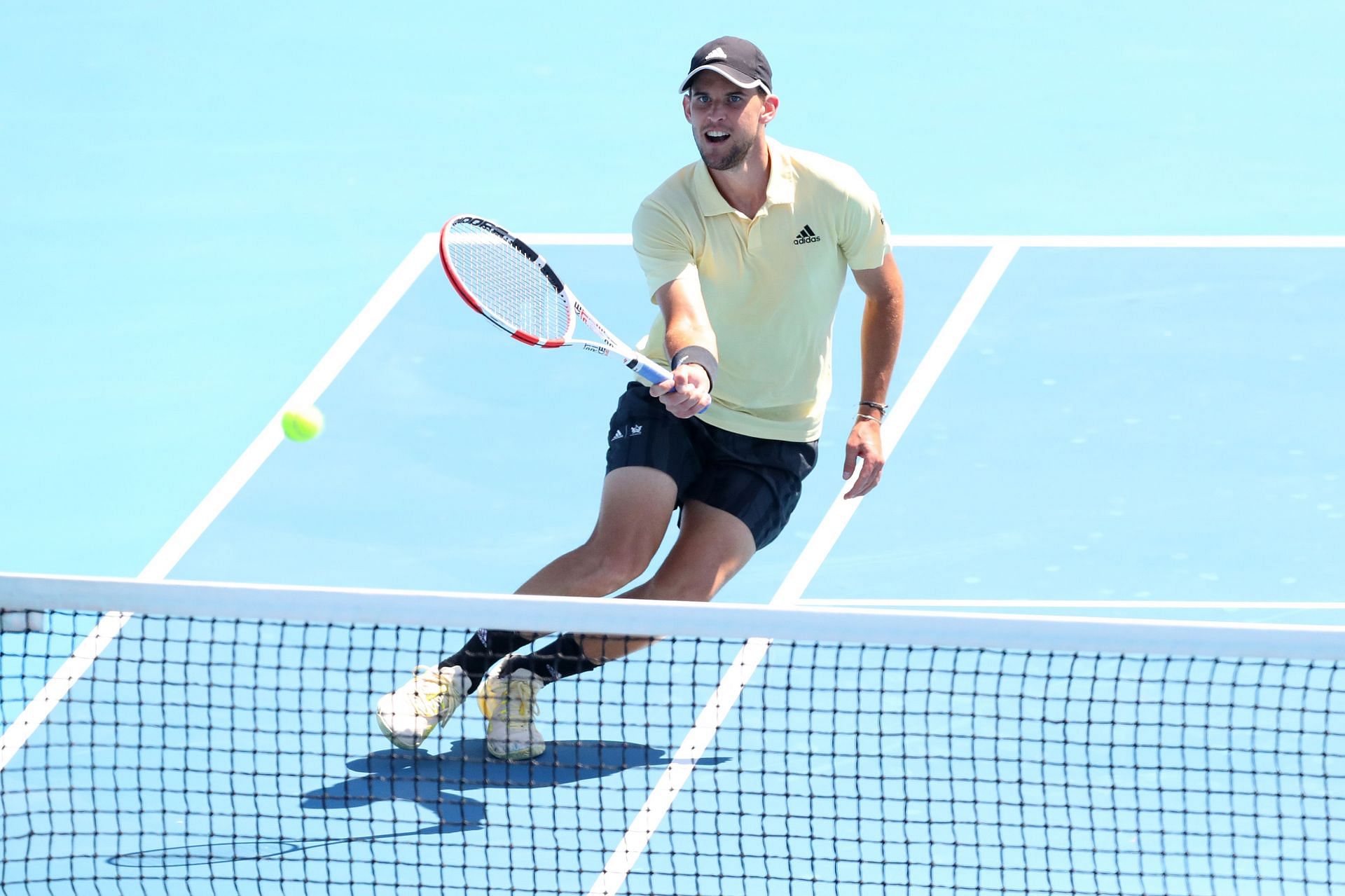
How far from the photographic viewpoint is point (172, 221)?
962 cm

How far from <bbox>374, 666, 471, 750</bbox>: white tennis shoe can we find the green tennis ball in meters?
2.46

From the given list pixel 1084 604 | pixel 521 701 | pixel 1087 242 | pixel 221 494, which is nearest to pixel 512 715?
pixel 521 701

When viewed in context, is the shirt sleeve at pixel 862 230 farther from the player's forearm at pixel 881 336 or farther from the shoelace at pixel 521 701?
the shoelace at pixel 521 701

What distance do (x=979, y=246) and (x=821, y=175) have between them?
3.71 meters

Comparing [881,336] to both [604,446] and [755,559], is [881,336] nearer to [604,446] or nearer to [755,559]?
[755,559]

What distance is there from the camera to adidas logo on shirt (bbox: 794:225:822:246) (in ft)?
16.6

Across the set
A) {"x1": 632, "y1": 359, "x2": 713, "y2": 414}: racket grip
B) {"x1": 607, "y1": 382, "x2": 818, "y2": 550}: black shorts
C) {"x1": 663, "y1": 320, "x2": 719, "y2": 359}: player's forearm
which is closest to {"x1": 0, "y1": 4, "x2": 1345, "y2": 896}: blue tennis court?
{"x1": 607, "y1": 382, "x2": 818, "y2": 550}: black shorts

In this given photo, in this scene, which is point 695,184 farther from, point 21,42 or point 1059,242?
point 21,42

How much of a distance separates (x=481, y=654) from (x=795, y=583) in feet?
4.81

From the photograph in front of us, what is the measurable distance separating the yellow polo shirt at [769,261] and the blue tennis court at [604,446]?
0.74m

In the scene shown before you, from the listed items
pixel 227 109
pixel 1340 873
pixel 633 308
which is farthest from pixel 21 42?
pixel 1340 873

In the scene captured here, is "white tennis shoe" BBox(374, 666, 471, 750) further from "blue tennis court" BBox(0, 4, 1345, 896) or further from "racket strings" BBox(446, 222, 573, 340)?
"racket strings" BBox(446, 222, 573, 340)

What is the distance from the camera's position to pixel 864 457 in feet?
16.8

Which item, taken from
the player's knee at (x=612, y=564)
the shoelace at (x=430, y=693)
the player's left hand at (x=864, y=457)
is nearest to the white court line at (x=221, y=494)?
the shoelace at (x=430, y=693)
